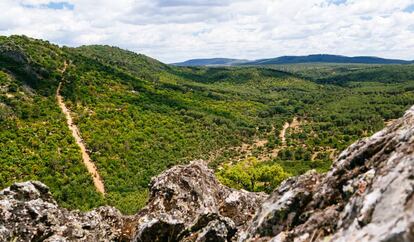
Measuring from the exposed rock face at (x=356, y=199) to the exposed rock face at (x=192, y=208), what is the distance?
440 centimetres

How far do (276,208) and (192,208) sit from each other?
36.4 feet

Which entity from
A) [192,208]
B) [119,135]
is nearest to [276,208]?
[192,208]

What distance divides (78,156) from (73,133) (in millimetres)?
14224

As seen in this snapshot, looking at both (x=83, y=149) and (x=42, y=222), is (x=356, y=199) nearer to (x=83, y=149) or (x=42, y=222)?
(x=42, y=222)

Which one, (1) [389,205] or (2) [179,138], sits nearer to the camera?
(1) [389,205]

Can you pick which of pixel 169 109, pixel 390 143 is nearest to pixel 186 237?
pixel 390 143

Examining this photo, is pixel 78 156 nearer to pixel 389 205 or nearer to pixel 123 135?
pixel 123 135

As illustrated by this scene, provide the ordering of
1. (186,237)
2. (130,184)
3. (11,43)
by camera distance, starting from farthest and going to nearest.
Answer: (11,43) < (130,184) < (186,237)

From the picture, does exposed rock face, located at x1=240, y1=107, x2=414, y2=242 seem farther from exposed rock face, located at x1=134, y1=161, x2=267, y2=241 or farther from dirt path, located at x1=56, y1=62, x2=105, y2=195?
dirt path, located at x1=56, y1=62, x2=105, y2=195

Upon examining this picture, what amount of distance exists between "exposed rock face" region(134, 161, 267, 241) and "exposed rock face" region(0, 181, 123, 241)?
221cm

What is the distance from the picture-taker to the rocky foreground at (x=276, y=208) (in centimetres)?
953

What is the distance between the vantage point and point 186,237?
20.0m

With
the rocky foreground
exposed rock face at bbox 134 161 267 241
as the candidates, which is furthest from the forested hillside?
the rocky foreground

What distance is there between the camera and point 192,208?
24922mm
